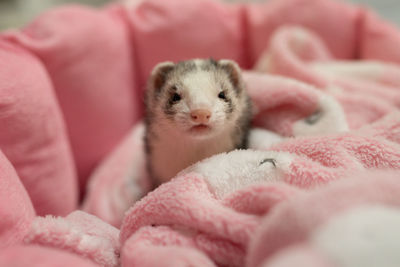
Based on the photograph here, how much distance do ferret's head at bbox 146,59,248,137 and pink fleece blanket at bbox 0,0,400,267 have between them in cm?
8

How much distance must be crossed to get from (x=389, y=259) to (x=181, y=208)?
0.91ft

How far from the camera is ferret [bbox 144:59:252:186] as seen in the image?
2.24ft

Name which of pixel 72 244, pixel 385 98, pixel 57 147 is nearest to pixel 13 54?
pixel 57 147

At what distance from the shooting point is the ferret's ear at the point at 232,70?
821 millimetres

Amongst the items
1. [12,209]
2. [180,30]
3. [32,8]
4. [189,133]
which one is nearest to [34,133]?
[12,209]

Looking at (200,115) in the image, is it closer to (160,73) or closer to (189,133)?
(189,133)

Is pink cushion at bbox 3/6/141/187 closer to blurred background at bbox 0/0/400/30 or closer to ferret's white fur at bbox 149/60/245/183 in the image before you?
ferret's white fur at bbox 149/60/245/183

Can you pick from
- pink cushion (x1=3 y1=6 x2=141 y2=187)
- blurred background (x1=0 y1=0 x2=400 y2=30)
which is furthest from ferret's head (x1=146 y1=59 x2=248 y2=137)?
blurred background (x1=0 y1=0 x2=400 y2=30)

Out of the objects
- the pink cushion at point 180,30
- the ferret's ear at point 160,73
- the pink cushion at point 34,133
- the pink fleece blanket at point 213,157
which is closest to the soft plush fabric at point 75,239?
the pink fleece blanket at point 213,157

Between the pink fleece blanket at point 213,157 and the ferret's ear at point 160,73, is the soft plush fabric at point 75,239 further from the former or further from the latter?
the ferret's ear at point 160,73

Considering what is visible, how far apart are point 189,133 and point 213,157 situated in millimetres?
65

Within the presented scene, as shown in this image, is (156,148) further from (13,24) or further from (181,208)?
(13,24)

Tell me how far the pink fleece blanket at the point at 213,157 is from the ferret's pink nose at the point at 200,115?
77mm

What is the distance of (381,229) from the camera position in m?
0.39
